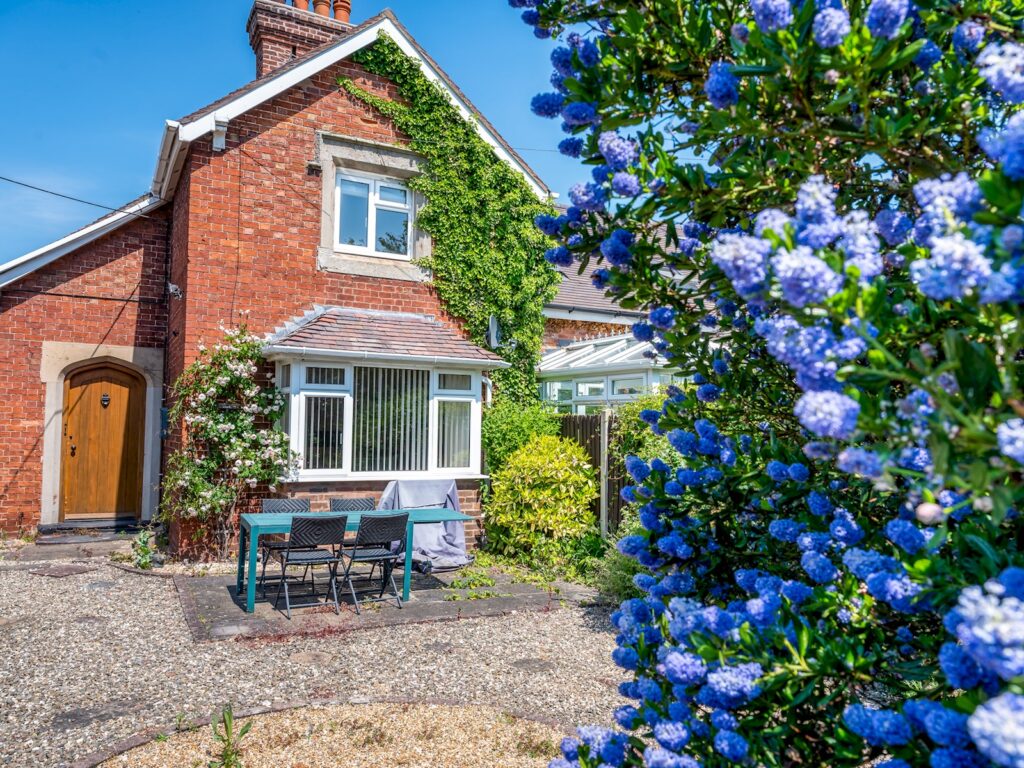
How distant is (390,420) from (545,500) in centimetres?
242

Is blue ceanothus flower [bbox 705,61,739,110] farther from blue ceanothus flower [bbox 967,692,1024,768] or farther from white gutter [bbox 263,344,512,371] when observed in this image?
white gutter [bbox 263,344,512,371]

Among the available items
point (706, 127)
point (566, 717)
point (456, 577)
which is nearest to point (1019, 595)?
point (706, 127)

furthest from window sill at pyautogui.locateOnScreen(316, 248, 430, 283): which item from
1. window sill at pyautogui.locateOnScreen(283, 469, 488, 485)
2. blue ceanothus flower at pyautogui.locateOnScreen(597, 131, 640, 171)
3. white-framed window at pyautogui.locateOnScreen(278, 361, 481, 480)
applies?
blue ceanothus flower at pyautogui.locateOnScreen(597, 131, 640, 171)

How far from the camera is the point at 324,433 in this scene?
9367 millimetres

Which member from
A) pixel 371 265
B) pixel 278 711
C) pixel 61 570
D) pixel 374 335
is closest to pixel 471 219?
pixel 371 265

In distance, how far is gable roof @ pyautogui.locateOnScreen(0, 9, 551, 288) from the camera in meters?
9.12

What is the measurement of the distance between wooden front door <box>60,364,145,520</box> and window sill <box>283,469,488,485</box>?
400cm

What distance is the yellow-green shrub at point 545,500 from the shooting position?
9.16 m

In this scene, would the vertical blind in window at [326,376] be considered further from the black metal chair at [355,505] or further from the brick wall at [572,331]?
the brick wall at [572,331]

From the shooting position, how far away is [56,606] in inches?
277

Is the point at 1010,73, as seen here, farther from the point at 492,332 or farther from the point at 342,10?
the point at 342,10

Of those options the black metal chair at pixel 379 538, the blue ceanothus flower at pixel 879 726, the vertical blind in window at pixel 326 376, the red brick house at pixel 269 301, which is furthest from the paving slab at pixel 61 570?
the blue ceanothus flower at pixel 879 726

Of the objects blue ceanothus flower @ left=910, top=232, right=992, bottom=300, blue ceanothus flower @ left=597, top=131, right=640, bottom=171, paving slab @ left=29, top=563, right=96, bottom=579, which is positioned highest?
blue ceanothus flower @ left=597, top=131, right=640, bottom=171

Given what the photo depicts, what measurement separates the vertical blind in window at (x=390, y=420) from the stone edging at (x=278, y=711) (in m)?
5.15
